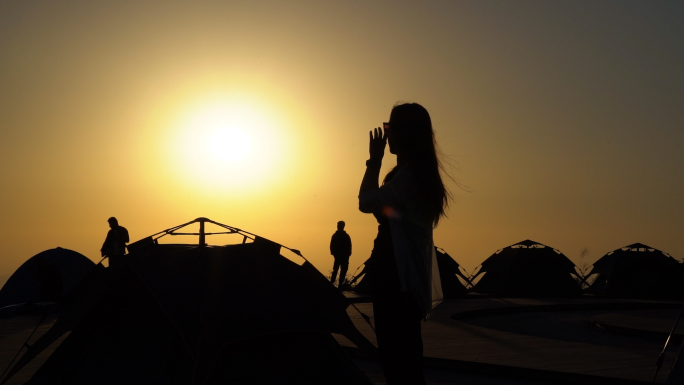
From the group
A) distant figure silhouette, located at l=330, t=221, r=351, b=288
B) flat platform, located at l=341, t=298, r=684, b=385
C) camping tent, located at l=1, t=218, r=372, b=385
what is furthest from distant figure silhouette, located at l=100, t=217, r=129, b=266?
camping tent, located at l=1, t=218, r=372, b=385

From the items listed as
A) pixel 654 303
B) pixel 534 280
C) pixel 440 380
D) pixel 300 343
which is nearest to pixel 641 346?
pixel 440 380

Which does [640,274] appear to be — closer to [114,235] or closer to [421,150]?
[114,235]

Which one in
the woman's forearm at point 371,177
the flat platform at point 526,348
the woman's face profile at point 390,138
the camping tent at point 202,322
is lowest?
the flat platform at point 526,348

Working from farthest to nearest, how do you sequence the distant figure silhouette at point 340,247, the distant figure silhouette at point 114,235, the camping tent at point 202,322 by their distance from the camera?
1. the distant figure silhouette at point 340,247
2. the distant figure silhouette at point 114,235
3. the camping tent at point 202,322

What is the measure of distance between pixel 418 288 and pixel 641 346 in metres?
12.0

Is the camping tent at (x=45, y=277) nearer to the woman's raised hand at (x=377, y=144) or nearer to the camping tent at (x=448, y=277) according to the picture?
the camping tent at (x=448, y=277)

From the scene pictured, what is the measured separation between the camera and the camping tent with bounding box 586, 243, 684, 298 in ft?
114

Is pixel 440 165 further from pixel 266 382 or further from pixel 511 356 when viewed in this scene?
pixel 511 356

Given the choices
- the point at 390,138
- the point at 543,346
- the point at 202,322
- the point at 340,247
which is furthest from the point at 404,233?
the point at 340,247

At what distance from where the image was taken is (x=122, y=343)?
8.50 m

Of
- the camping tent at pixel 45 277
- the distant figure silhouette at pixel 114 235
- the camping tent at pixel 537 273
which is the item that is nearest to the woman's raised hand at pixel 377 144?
the distant figure silhouette at pixel 114 235

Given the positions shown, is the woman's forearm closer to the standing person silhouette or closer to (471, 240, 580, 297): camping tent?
the standing person silhouette

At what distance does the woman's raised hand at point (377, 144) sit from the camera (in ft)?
17.2

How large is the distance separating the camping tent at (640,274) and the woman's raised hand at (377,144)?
3107cm
